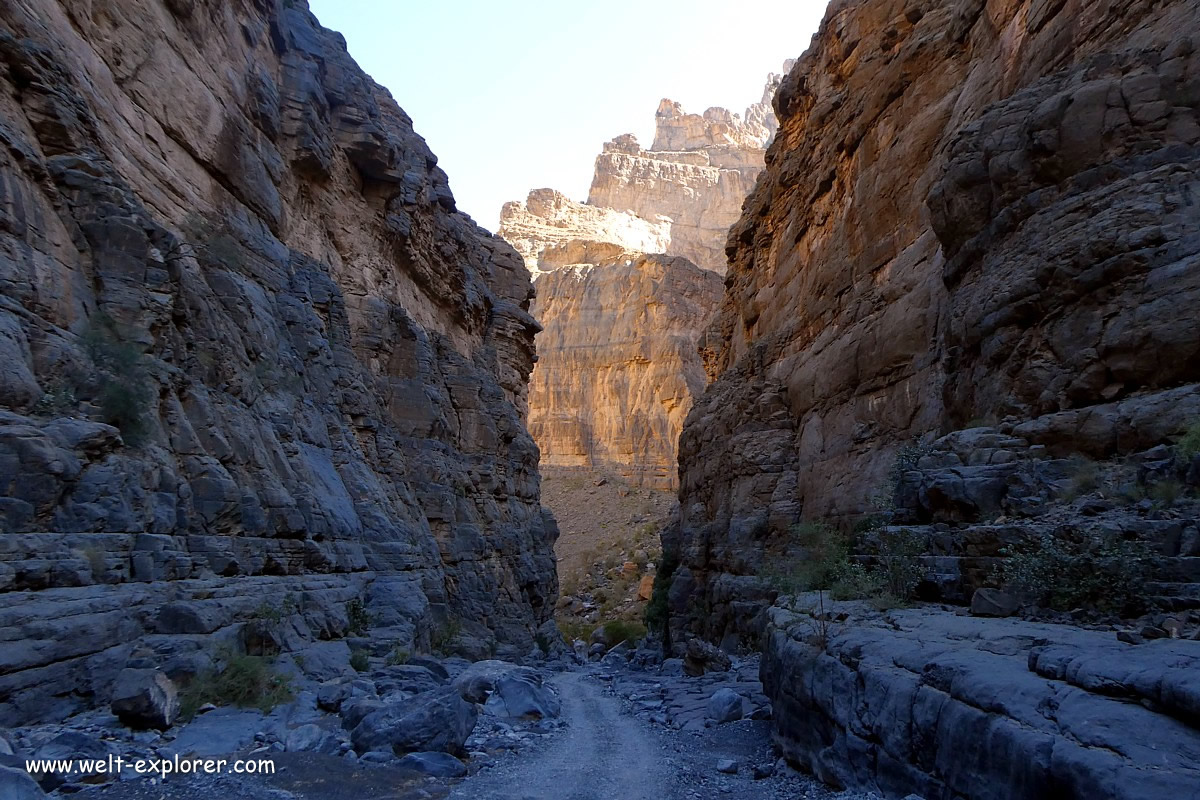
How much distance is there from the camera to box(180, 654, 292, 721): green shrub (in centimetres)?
808

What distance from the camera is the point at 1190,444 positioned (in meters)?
6.82

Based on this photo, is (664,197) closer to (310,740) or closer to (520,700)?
(520,700)

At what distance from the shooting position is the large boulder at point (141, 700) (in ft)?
22.7

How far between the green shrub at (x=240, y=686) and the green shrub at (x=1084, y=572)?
26.4 feet

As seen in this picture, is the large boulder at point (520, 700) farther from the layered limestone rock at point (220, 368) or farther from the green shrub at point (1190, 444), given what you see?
Answer: the green shrub at point (1190, 444)

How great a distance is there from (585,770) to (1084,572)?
5.29 metres

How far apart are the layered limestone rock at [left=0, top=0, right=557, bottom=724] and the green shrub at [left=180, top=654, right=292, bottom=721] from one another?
0.34 meters

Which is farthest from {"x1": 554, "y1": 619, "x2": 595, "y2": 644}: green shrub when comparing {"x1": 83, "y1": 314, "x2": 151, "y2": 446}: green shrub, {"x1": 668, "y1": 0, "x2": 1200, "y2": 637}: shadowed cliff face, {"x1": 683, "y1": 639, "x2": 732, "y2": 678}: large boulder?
{"x1": 83, "y1": 314, "x2": 151, "y2": 446}: green shrub

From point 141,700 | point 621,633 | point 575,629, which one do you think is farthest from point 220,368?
point 575,629

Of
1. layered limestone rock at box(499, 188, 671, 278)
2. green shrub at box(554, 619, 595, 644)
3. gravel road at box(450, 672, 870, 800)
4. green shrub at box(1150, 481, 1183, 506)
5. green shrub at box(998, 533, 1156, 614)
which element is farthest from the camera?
layered limestone rock at box(499, 188, 671, 278)

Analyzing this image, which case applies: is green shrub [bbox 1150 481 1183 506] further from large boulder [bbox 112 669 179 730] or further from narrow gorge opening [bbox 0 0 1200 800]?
large boulder [bbox 112 669 179 730]

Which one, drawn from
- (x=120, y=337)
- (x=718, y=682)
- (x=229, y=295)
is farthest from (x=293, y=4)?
(x=718, y=682)

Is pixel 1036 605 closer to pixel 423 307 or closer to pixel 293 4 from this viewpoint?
pixel 423 307

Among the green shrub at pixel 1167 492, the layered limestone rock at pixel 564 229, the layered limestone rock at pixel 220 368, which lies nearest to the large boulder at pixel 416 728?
the layered limestone rock at pixel 220 368
